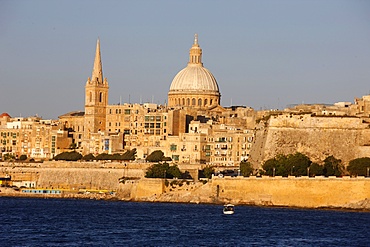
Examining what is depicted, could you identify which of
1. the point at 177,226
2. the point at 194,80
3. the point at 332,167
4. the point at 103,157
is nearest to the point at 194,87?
the point at 194,80

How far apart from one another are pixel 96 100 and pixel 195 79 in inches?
433

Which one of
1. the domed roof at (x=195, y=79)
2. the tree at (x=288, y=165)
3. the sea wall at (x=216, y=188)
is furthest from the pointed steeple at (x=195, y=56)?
the tree at (x=288, y=165)

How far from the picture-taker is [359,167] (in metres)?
70.8

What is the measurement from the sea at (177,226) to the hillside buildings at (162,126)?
22884 mm

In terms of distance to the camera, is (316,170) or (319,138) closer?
(316,170)

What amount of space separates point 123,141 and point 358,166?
3443 centimetres

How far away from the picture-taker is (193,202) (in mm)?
73312

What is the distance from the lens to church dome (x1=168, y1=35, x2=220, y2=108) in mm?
111875

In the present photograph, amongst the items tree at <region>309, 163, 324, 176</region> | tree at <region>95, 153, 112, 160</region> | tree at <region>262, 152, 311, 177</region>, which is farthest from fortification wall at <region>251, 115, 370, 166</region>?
tree at <region>95, 153, 112, 160</region>

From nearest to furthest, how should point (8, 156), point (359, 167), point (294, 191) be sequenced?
point (294, 191) → point (359, 167) → point (8, 156)

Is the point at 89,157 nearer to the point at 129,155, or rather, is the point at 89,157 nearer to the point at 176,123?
the point at 129,155

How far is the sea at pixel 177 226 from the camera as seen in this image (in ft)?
156

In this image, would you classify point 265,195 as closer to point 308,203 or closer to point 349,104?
point 308,203

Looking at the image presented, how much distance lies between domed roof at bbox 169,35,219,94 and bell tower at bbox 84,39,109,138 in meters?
8.76
